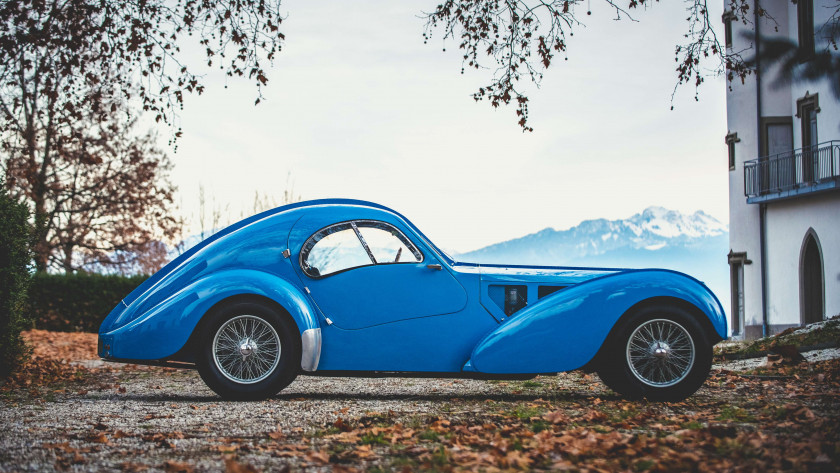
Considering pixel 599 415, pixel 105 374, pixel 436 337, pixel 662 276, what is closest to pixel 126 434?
pixel 436 337

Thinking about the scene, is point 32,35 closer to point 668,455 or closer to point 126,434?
point 126,434

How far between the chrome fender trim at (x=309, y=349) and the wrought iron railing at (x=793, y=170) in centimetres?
1959

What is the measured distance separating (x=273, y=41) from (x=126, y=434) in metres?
7.82

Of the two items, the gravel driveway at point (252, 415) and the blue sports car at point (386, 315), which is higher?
the blue sports car at point (386, 315)

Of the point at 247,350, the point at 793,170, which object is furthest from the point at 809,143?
the point at 247,350

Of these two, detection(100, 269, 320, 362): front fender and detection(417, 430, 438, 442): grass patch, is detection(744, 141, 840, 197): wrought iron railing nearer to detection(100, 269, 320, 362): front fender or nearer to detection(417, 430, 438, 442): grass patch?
detection(100, 269, 320, 362): front fender

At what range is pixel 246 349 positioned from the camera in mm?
7598

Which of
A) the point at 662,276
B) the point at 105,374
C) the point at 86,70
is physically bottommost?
the point at 105,374

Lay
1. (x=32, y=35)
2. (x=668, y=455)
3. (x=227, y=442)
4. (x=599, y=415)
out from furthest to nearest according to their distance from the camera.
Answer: (x=32, y=35) < (x=599, y=415) < (x=227, y=442) < (x=668, y=455)

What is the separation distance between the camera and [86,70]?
12586mm

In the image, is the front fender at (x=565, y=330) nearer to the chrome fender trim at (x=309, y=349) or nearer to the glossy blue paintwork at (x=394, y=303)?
the glossy blue paintwork at (x=394, y=303)

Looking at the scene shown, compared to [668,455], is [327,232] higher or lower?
higher

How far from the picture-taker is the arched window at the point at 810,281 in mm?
24453

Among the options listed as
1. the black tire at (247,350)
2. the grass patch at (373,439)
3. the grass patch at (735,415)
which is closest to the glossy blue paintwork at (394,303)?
the black tire at (247,350)
